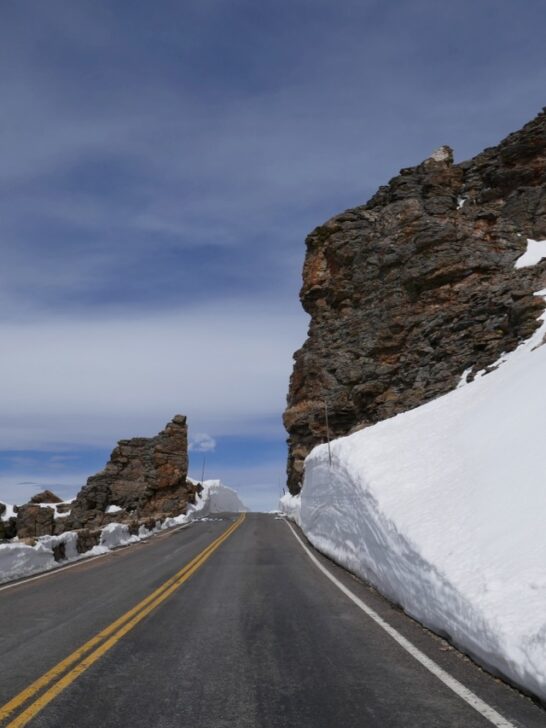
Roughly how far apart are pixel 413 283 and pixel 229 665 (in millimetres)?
42435

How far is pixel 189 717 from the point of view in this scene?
4.47 m

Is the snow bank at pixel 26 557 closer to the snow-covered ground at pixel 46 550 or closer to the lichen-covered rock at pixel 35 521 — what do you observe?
the snow-covered ground at pixel 46 550

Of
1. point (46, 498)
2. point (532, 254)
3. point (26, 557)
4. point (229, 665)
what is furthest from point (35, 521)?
point (229, 665)

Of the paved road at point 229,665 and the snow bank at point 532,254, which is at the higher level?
the snow bank at point 532,254

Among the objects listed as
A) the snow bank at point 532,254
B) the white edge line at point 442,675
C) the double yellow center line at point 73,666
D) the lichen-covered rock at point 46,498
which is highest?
the snow bank at point 532,254

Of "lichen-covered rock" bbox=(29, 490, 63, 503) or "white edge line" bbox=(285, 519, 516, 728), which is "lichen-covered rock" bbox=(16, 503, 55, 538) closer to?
"lichen-covered rock" bbox=(29, 490, 63, 503)

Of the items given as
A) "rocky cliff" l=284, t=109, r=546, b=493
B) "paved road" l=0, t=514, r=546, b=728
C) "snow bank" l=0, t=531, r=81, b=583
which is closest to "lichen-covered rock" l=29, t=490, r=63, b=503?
"rocky cliff" l=284, t=109, r=546, b=493

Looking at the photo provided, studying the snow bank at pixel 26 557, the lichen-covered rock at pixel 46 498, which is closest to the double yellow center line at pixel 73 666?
the snow bank at pixel 26 557

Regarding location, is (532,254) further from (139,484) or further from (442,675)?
(139,484)

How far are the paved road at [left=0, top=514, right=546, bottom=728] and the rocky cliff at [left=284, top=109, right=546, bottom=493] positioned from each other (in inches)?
1024

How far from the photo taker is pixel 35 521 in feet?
190

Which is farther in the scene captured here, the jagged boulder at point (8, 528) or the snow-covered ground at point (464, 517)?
the jagged boulder at point (8, 528)

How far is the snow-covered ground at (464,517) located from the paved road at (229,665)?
0.44 meters

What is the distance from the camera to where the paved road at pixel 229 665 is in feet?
14.8
